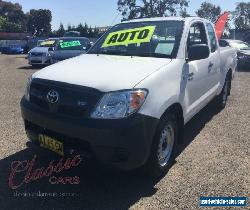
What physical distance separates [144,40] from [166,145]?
156 centimetres

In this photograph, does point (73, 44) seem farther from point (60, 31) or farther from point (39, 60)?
point (60, 31)

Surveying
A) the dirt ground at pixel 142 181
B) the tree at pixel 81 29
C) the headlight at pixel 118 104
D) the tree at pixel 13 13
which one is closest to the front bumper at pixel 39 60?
the dirt ground at pixel 142 181

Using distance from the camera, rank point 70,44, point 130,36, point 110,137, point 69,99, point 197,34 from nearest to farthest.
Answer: point 110,137 < point 69,99 < point 130,36 < point 197,34 < point 70,44

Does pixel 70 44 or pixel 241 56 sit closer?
pixel 70 44

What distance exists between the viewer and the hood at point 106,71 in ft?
12.2

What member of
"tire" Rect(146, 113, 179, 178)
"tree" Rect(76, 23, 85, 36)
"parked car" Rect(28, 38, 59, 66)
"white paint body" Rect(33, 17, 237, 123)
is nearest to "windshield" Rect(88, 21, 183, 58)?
"white paint body" Rect(33, 17, 237, 123)

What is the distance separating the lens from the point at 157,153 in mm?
3945

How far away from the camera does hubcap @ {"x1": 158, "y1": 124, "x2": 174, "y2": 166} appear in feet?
13.5

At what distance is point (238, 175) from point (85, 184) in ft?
6.14

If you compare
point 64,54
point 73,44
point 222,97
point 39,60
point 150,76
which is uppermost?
point 73,44

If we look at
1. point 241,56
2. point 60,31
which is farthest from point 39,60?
point 60,31

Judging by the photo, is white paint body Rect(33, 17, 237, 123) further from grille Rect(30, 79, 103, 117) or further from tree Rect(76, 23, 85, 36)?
tree Rect(76, 23, 85, 36)

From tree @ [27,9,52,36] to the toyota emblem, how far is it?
101826 mm

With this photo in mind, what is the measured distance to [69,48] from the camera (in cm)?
1503
